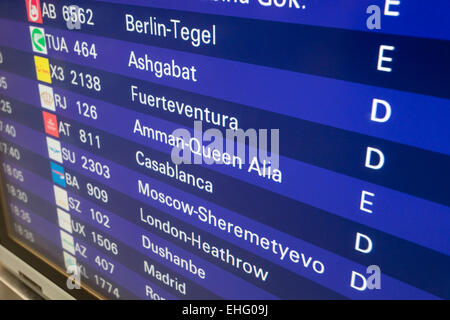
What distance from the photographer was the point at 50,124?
3.09 feet

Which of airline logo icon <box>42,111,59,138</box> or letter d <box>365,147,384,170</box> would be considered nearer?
letter d <box>365,147,384,170</box>

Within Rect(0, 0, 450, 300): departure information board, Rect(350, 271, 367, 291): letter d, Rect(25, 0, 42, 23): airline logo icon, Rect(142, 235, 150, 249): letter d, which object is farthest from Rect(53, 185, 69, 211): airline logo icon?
Rect(350, 271, 367, 291): letter d

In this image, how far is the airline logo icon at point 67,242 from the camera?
1.03 m

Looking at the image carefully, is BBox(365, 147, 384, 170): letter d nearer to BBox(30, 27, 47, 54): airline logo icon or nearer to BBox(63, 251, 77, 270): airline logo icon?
BBox(30, 27, 47, 54): airline logo icon

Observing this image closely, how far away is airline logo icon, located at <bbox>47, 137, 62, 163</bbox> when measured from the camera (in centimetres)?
95

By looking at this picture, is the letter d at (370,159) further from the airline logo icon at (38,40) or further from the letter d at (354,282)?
the airline logo icon at (38,40)

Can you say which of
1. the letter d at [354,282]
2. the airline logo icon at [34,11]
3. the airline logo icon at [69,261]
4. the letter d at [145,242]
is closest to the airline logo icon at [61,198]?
the airline logo icon at [69,261]

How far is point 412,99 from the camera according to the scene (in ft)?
1.53

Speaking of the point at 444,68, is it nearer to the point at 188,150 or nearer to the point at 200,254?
the point at 188,150

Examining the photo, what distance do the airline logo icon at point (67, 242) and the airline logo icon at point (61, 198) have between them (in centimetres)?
7

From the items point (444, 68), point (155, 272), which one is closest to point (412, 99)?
point (444, 68)

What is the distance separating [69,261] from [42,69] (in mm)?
469

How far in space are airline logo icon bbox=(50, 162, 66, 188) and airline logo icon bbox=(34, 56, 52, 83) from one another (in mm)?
195
